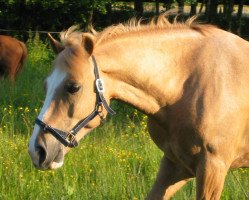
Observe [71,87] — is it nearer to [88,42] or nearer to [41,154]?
[88,42]

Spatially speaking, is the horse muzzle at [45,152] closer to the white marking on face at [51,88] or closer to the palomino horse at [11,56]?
the white marking on face at [51,88]

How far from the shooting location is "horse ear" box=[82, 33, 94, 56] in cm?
399

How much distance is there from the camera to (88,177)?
5637mm

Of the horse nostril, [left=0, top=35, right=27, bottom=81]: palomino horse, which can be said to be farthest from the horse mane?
[left=0, top=35, right=27, bottom=81]: palomino horse

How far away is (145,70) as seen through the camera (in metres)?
4.25

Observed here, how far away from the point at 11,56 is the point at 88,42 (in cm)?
967

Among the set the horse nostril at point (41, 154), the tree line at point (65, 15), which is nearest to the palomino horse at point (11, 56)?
the tree line at point (65, 15)

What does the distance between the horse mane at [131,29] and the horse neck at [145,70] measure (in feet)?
0.22

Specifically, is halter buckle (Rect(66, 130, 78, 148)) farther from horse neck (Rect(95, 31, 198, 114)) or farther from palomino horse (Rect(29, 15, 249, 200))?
horse neck (Rect(95, 31, 198, 114))

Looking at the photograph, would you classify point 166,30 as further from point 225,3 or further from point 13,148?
point 225,3

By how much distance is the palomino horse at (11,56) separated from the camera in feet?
43.5

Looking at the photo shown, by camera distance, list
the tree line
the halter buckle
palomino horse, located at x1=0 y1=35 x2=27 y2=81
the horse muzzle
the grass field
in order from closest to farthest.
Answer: the horse muzzle < the halter buckle < the grass field < palomino horse, located at x1=0 y1=35 x2=27 y2=81 < the tree line

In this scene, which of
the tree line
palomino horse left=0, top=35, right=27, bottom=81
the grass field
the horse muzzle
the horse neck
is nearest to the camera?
the horse muzzle

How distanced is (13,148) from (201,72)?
2.63 m
